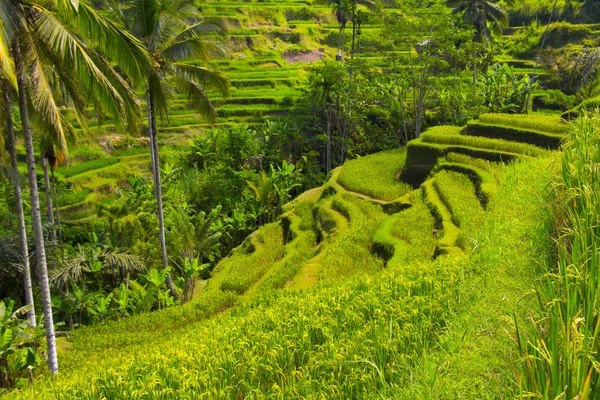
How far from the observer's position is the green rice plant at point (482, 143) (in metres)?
12.0

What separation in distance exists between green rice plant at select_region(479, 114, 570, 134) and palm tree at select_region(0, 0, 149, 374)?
392 inches

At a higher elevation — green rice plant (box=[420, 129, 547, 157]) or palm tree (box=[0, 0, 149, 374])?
palm tree (box=[0, 0, 149, 374])

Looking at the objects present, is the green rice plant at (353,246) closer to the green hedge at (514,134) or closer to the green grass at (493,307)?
the green grass at (493,307)

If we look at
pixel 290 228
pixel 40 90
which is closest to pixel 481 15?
pixel 290 228

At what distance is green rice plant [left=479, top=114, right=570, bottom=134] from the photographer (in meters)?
12.7

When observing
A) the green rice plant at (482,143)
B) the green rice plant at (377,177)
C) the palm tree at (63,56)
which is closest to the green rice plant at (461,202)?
the green rice plant at (482,143)

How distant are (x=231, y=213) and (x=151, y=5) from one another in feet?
32.4

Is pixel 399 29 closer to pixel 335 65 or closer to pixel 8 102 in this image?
pixel 335 65

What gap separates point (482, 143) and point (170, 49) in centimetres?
808

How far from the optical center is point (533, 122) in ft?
43.7

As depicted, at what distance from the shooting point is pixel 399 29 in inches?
799

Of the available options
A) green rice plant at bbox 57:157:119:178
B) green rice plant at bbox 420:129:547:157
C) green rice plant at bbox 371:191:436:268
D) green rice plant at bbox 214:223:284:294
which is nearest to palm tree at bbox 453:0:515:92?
green rice plant at bbox 420:129:547:157

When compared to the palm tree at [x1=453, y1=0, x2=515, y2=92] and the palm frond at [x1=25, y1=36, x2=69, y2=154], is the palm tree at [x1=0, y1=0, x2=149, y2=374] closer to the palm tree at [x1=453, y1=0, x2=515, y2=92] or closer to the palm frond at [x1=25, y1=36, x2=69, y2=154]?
the palm frond at [x1=25, y1=36, x2=69, y2=154]

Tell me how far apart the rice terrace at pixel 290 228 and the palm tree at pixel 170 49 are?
2.2 inches
